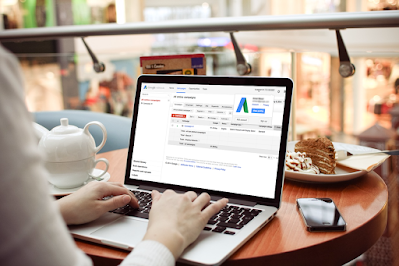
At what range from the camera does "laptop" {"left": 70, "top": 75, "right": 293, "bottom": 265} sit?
2.14ft

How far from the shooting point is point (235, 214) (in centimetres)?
67

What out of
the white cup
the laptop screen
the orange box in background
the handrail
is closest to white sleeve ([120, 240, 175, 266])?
the laptop screen

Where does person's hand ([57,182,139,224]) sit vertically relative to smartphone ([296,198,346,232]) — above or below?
above

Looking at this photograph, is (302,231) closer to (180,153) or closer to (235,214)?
(235,214)

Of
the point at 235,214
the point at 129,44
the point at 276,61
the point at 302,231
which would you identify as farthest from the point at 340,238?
the point at 129,44

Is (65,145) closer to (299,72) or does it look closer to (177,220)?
(177,220)

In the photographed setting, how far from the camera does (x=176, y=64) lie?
0.98m

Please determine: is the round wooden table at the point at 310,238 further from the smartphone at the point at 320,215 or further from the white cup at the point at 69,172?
the white cup at the point at 69,172

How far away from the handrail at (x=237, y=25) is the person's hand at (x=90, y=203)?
2.68 feet

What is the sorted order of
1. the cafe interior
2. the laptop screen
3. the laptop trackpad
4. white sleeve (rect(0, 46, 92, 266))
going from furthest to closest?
the cafe interior, the laptop screen, the laptop trackpad, white sleeve (rect(0, 46, 92, 266))

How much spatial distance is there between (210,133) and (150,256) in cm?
35

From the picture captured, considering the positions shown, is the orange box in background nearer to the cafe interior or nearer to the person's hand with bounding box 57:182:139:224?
the cafe interior

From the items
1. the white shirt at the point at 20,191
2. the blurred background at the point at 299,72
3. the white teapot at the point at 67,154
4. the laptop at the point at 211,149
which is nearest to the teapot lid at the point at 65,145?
the white teapot at the point at 67,154

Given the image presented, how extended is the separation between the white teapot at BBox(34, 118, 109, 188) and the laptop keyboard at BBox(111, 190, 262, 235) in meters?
0.17
